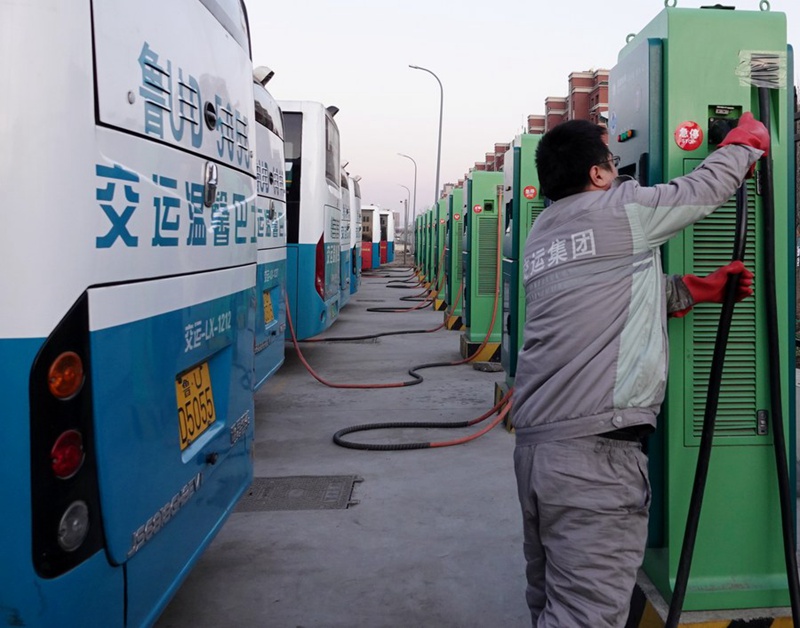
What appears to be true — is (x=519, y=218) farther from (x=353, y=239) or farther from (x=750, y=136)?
(x=353, y=239)

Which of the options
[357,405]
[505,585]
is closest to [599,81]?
[357,405]

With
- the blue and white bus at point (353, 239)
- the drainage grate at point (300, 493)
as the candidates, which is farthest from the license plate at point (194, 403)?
the blue and white bus at point (353, 239)

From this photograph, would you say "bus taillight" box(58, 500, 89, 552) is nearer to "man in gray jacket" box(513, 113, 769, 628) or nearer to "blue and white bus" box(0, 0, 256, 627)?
"blue and white bus" box(0, 0, 256, 627)

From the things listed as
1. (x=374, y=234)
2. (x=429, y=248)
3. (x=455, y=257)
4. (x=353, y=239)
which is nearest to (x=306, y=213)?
(x=455, y=257)

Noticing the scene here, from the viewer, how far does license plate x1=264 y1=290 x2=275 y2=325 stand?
6537 mm

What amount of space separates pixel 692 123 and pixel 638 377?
1.00 m

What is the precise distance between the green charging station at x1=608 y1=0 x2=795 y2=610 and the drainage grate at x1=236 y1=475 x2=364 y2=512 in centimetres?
235

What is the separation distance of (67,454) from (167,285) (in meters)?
0.73

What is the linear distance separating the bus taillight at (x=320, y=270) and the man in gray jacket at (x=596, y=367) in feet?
21.6

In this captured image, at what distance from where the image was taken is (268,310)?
664 cm

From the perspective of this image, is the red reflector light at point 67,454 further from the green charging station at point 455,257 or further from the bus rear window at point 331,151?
the green charging station at point 455,257

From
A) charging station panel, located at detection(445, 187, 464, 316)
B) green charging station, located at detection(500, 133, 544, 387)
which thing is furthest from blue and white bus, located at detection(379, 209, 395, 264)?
green charging station, located at detection(500, 133, 544, 387)

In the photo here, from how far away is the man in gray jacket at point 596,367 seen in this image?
230 centimetres

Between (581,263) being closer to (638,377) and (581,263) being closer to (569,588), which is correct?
(638,377)
